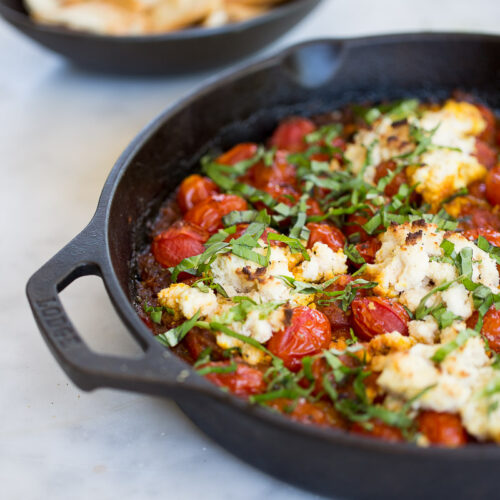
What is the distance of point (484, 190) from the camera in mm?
2369

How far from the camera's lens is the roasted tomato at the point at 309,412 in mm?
1628

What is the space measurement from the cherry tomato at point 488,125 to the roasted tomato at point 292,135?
68 centimetres

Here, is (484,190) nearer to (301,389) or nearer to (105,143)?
(301,389)

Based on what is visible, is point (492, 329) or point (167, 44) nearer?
point (492, 329)

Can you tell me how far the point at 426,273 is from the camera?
74.8 inches

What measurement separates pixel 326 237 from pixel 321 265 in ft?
0.60

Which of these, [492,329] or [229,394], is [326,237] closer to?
[492,329]

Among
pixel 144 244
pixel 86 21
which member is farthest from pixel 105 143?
pixel 144 244

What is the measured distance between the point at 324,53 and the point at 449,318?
57.8 inches

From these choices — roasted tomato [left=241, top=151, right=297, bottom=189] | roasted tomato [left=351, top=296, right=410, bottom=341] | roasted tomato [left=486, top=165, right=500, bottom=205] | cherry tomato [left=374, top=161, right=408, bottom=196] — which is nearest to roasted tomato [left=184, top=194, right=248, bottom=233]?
roasted tomato [left=241, top=151, right=297, bottom=189]

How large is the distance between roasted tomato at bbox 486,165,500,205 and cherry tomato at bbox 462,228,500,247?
0.79 ft

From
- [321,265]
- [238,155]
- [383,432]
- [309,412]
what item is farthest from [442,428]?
[238,155]

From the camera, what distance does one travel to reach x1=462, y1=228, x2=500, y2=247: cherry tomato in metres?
2.07

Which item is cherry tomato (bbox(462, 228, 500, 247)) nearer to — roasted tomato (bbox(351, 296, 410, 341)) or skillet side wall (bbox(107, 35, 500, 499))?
roasted tomato (bbox(351, 296, 410, 341))
